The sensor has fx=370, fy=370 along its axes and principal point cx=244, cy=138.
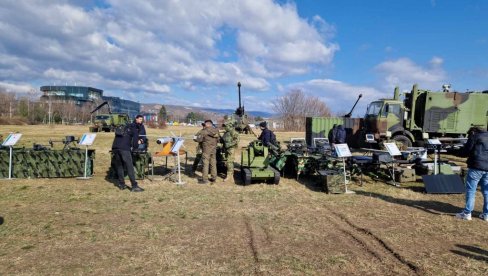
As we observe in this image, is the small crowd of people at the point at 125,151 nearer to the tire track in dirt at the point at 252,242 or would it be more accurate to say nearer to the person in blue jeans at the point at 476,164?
the tire track in dirt at the point at 252,242

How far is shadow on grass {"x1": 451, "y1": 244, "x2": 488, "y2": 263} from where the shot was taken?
510cm

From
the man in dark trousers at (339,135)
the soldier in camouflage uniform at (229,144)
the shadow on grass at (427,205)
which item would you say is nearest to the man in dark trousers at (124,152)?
the soldier in camouflage uniform at (229,144)

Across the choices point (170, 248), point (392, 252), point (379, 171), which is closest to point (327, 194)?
point (379, 171)

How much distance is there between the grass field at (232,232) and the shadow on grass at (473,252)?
0.05ft

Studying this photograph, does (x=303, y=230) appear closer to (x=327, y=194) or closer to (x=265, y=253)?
(x=265, y=253)

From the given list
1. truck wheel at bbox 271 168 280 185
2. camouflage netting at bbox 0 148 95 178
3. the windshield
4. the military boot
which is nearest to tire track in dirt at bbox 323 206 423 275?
truck wheel at bbox 271 168 280 185

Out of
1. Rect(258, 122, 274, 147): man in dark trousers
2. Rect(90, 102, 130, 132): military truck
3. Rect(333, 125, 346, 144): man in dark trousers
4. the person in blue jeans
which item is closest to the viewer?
the person in blue jeans

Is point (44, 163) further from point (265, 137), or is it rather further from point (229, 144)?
point (265, 137)

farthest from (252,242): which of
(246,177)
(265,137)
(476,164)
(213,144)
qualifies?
(265,137)

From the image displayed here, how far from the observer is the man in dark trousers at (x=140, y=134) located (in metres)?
10.1

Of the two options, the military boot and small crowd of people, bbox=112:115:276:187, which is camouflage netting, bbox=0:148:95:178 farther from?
the military boot

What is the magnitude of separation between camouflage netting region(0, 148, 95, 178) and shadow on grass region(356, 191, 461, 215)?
8.10 m

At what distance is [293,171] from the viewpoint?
1187 cm

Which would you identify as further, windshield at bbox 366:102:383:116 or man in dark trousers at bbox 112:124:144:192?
windshield at bbox 366:102:383:116
